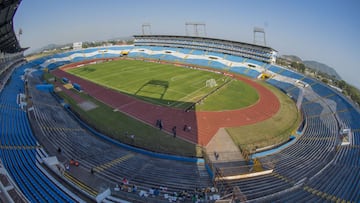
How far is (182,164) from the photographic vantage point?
17203 mm

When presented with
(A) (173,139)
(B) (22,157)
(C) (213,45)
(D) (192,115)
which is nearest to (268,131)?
(D) (192,115)

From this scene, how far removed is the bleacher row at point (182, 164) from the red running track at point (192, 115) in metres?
5.66

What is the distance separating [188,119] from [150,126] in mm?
4949

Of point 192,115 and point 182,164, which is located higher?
point 192,115

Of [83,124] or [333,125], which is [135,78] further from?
[333,125]

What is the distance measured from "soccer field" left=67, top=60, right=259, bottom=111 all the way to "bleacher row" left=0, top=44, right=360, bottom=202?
38.6 feet

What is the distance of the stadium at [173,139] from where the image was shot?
41.9 feet

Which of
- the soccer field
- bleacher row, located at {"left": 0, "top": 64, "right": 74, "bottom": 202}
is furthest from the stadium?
the soccer field

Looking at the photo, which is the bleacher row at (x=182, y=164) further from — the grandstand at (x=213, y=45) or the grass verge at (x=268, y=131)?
the grandstand at (x=213, y=45)

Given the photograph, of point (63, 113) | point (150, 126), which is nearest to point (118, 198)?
point (150, 126)

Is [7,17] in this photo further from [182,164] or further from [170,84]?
[170,84]

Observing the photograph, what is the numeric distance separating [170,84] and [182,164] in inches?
942

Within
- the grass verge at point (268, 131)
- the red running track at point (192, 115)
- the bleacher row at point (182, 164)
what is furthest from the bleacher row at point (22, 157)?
the grass verge at point (268, 131)

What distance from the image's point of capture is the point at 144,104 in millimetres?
29625
